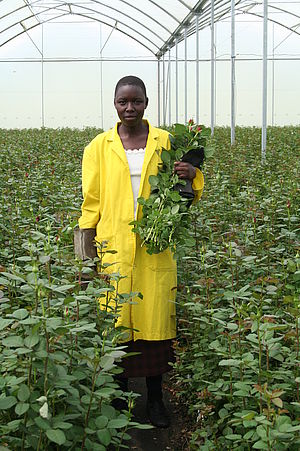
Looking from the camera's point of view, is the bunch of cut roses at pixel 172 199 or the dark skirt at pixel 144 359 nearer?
the bunch of cut roses at pixel 172 199

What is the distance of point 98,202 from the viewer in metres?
3.05

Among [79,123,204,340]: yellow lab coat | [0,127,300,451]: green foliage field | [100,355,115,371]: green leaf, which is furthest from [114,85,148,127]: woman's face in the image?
[100,355,115,371]: green leaf

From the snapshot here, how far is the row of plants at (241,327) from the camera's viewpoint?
192 centimetres

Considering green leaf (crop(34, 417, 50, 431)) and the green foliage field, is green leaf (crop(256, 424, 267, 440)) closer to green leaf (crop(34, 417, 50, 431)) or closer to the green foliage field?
the green foliage field

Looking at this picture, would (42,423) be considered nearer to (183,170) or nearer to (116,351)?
(116,351)

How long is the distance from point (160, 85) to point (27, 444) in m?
22.7

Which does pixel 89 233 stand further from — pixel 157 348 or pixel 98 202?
pixel 157 348

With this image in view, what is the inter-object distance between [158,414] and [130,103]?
4.57 feet

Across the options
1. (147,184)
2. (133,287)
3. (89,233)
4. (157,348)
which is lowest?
(157,348)

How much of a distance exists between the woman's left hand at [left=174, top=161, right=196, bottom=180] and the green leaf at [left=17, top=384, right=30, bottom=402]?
4.71 feet

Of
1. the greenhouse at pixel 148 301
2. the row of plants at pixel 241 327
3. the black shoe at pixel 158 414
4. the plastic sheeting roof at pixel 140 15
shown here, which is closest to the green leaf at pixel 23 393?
the greenhouse at pixel 148 301

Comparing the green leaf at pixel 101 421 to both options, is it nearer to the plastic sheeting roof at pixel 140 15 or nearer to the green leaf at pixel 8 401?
the green leaf at pixel 8 401

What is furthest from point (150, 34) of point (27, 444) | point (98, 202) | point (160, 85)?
point (27, 444)

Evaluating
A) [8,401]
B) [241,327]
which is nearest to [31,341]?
[8,401]
